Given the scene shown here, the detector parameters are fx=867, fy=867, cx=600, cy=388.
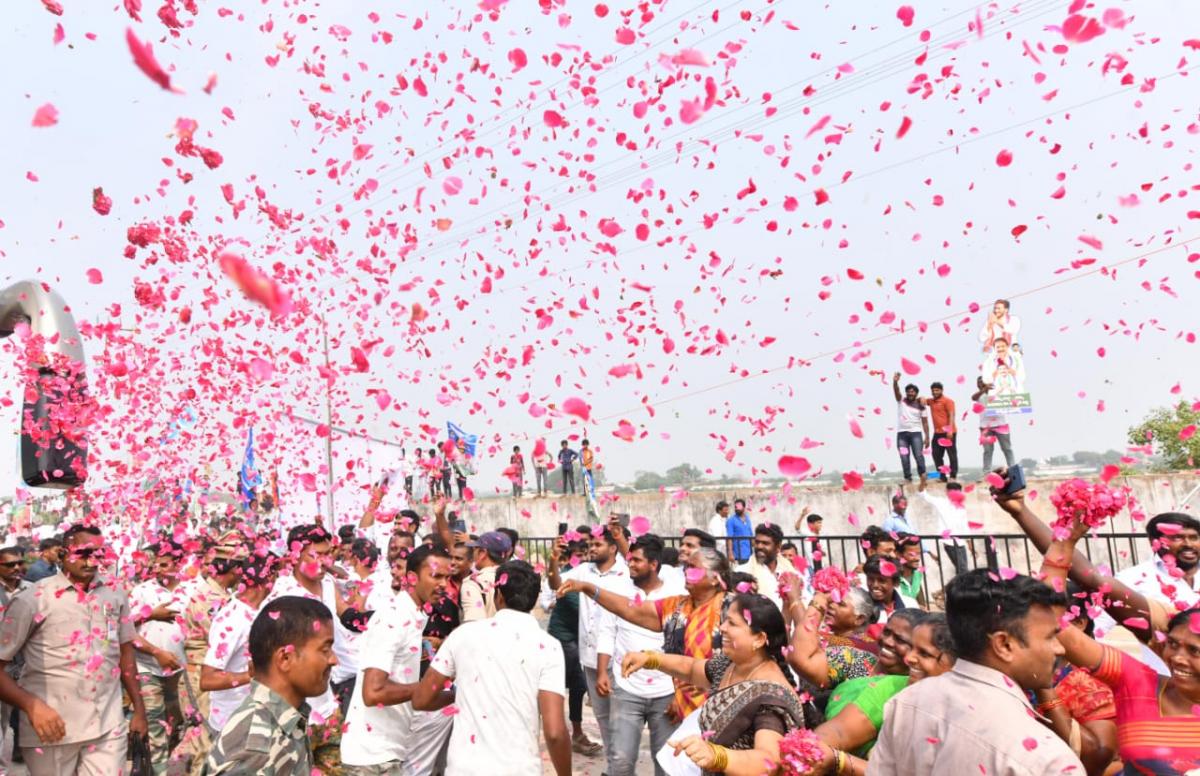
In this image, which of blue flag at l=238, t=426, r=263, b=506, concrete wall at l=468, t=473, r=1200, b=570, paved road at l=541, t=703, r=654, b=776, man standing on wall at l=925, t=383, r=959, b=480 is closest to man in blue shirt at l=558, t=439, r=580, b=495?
concrete wall at l=468, t=473, r=1200, b=570

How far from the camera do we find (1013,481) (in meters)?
3.31

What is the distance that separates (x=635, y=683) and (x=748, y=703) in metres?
2.21

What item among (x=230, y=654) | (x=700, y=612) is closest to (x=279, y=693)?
(x=230, y=654)

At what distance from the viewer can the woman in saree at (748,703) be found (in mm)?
2908

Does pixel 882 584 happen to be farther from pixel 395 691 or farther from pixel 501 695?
pixel 395 691

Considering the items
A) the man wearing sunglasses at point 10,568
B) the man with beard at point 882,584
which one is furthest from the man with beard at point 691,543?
the man wearing sunglasses at point 10,568

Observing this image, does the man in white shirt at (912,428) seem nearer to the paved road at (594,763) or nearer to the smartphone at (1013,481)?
the paved road at (594,763)

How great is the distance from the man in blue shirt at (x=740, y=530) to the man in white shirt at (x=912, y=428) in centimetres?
223

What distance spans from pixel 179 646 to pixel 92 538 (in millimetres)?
1525

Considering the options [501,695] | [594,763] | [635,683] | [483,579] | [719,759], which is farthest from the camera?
[594,763]

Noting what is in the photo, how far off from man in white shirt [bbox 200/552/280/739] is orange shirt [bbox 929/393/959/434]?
8.76 meters

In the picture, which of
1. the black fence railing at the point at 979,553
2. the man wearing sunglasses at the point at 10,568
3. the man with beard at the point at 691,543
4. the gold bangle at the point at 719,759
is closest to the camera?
the gold bangle at the point at 719,759

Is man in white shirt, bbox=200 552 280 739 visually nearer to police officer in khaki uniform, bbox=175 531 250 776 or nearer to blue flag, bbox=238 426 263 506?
police officer in khaki uniform, bbox=175 531 250 776

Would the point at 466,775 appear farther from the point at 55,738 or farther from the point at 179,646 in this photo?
the point at 179,646
